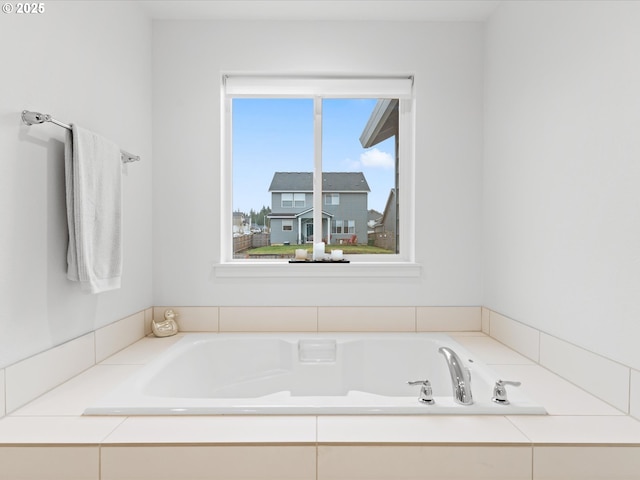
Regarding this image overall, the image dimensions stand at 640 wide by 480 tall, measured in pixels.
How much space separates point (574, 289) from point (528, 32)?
1203 mm

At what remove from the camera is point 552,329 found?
5.41 feet

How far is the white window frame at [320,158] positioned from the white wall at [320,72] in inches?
2.2

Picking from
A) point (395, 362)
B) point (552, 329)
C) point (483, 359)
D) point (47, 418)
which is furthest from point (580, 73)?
point (47, 418)

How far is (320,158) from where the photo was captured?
8.03ft

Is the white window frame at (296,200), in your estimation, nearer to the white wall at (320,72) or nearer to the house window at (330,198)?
the house window at (330,198)

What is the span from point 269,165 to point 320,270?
76 cm

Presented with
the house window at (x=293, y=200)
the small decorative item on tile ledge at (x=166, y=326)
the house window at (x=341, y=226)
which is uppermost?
the house window at (x=293, y=200)

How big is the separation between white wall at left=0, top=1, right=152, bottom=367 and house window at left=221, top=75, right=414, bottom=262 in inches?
25.4

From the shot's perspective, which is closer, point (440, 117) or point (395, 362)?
point (395, 362)

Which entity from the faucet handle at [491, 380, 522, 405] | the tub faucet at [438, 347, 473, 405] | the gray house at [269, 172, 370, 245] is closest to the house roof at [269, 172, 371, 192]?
the gray house at [269, 172, 370, 245]

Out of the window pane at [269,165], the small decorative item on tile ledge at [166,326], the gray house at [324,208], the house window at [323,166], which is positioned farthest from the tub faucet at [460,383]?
the small decorative item on tile ledge at [166,326]

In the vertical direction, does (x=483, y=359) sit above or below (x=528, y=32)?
below

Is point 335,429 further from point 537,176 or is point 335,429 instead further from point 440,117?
point 440,117

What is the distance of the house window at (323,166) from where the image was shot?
245cm
